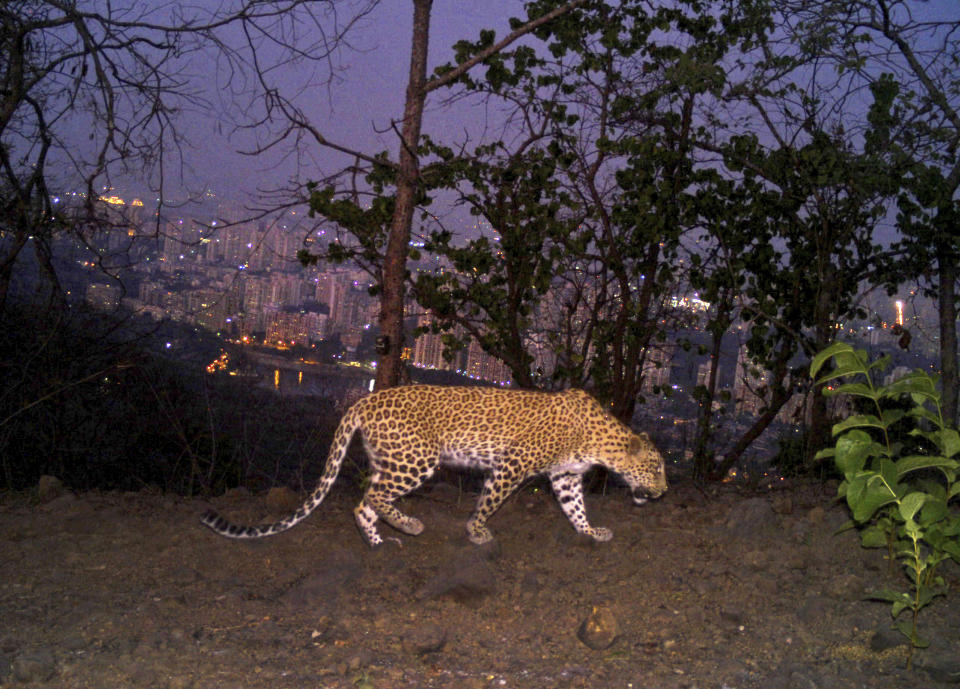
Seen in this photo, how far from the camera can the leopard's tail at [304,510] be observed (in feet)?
19.3

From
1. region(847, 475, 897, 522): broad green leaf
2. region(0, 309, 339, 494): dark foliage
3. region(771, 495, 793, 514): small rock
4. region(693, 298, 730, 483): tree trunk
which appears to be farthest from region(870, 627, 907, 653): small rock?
region(0, 309, 339, 494): dark foliage

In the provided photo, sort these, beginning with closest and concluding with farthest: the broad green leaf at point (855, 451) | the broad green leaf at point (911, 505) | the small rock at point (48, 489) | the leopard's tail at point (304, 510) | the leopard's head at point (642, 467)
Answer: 1. the broad green leaf at point (911, 505)
2. the broad green leaf at point (855, 451)
3. the leopard's tail at point (304, 510)
4. the leopard's head at point (642, 467)
5. the small rock at point (48, 489)

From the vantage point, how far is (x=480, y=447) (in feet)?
21.2

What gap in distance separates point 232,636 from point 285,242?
4.67 metres

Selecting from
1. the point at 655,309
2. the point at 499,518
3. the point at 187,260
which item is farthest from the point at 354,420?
the point at 187,260

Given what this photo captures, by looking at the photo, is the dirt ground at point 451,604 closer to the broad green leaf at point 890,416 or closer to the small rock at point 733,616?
the small rock at point 733,616

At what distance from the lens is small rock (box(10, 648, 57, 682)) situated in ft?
13.2

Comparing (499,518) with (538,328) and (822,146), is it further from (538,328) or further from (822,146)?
(822,146)

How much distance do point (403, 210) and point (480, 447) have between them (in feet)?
7.79

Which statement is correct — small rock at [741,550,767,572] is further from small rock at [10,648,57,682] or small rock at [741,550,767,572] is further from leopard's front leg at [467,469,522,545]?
small rock at [10,648,57,682]

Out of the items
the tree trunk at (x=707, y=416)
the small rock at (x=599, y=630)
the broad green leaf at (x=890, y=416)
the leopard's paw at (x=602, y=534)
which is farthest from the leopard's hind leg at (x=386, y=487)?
the tree trunk at (x=707, y=416)

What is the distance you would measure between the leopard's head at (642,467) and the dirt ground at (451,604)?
0.30 meters

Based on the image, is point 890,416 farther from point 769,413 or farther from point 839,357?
point 769,413

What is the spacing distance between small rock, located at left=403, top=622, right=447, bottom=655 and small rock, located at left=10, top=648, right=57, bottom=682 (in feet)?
5.73
